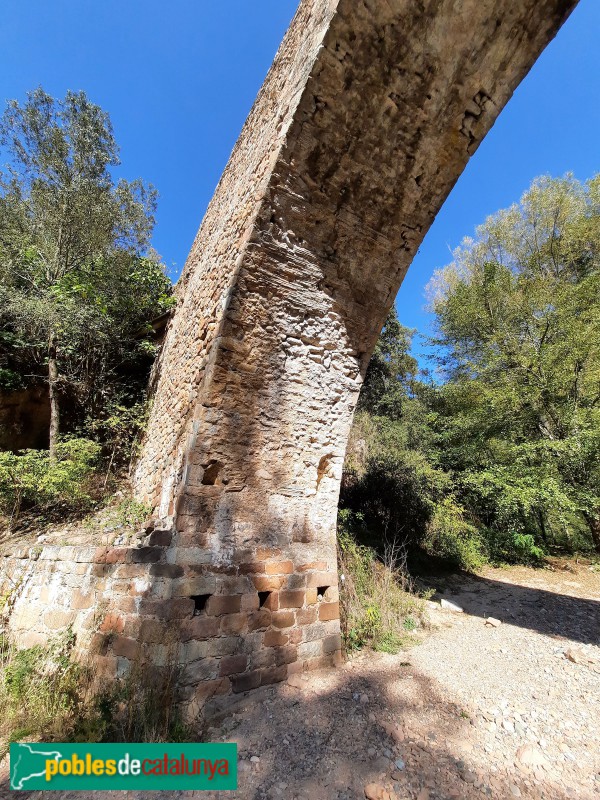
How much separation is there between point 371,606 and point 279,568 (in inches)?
67.2

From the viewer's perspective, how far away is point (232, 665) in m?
2.84

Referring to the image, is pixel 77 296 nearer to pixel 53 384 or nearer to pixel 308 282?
pixel 53 384

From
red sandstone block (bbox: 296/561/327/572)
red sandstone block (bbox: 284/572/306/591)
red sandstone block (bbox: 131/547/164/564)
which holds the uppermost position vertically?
red sandstone block (bbox: 131/547/164/564)

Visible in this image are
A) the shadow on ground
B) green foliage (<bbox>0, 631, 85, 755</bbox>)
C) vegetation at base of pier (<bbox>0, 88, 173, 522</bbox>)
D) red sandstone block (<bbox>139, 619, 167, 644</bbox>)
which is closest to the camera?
Answer: the shadow on ground

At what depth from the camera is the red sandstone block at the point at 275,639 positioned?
3.05 meters

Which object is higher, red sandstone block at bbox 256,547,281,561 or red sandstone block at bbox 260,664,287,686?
red sandstone block at bbox 256,547,281,561

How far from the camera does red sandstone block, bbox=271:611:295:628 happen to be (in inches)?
124

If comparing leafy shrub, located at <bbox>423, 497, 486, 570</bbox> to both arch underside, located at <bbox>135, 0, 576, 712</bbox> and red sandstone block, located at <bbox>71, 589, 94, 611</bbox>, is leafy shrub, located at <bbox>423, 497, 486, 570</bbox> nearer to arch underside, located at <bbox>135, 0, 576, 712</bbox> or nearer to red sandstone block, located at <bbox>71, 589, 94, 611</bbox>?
arch underside, located at <bbox>135, 0, 576, 712</bbox>

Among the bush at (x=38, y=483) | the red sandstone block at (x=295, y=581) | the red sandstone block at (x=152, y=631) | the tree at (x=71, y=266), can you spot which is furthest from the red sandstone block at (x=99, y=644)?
the tree at (x=71, y=266)

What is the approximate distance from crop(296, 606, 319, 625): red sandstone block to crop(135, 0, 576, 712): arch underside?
0.04ft

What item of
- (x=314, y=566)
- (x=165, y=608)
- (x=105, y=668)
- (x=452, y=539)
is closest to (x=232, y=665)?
(x=165, y=608)

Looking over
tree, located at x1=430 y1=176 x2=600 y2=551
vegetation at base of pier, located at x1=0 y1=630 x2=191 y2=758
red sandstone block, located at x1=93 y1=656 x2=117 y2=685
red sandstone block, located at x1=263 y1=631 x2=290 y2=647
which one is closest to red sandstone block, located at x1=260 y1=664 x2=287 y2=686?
red sandstone block, located at x1=263 y1=631 x2=290 y2=647

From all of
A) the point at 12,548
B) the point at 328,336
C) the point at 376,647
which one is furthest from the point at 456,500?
the point at 12,548

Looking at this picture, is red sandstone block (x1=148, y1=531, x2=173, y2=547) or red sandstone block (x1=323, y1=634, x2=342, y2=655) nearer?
red sandstone block (x1=148, y1=531, x2=173, y2=547)
